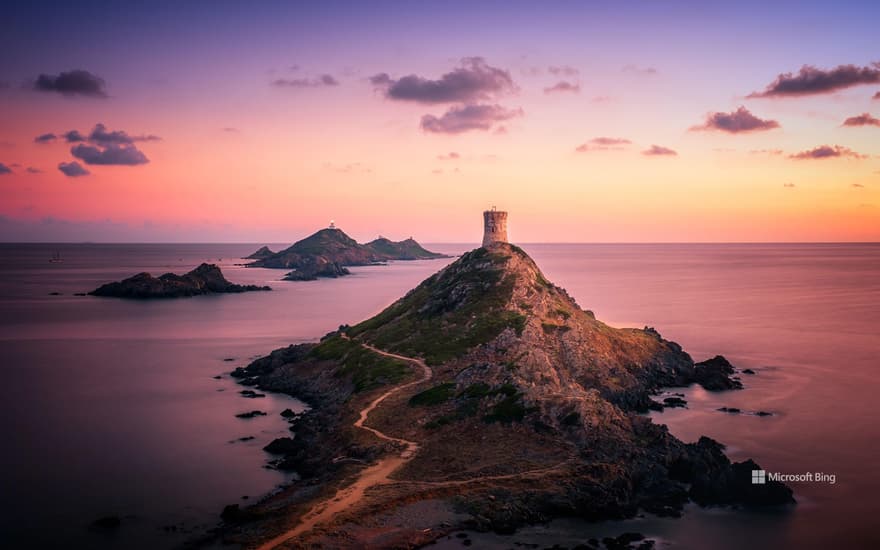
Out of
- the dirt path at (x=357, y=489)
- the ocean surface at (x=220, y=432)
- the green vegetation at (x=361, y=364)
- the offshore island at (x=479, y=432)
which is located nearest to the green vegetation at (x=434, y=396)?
the offshore island at (x=479, y=432)

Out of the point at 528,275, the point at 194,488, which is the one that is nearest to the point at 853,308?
the point at 528,275

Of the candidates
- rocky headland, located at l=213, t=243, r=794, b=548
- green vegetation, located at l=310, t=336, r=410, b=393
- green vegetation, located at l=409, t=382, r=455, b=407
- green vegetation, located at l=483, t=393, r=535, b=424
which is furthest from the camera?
green vegetation, located at l=310, t=336, r=410, b=393

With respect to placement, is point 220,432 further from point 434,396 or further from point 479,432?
point 479,432

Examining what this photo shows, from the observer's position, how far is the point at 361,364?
96.9m

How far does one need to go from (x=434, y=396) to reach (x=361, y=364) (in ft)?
77.6

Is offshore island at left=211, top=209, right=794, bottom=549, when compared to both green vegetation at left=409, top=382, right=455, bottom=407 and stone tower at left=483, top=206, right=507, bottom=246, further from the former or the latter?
stone tower at left=483, top=206, right=507, bottom=246

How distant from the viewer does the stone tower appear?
13400cm

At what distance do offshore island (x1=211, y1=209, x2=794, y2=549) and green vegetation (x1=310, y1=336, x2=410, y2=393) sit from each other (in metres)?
0.35

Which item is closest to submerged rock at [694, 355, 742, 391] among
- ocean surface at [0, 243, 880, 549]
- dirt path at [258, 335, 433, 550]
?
ocean surface at [0, 243, 880, 549]

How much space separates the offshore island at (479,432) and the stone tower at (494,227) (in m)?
19.9

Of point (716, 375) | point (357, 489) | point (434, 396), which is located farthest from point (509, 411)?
point (716, 375)

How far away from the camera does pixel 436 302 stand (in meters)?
115

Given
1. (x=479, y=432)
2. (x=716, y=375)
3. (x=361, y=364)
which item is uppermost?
(x=361, y=364)

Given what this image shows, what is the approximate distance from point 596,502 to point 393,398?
33182 millimetres
